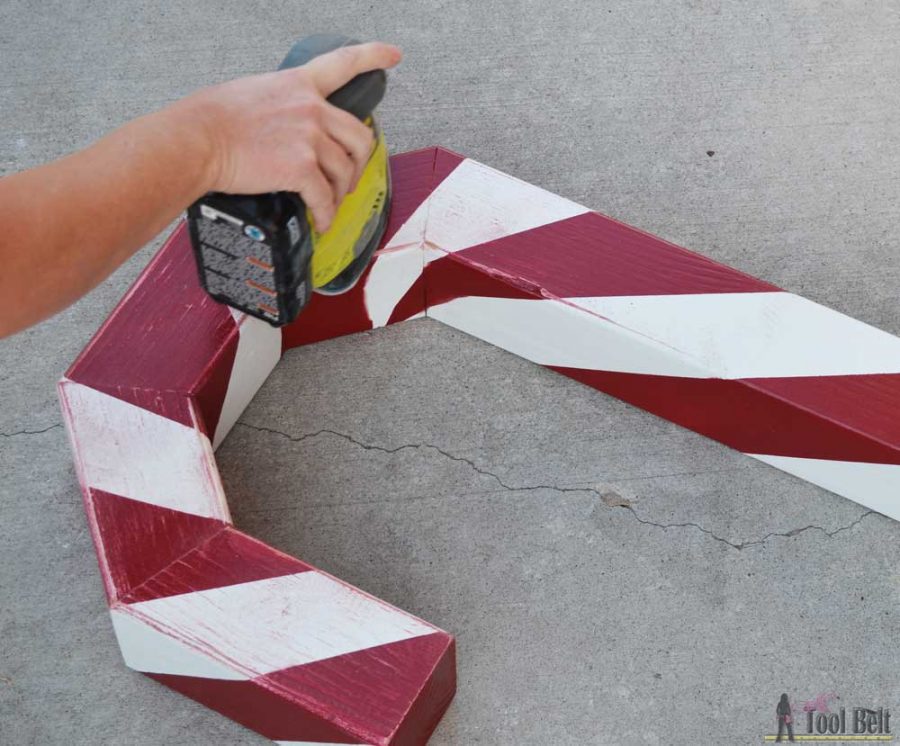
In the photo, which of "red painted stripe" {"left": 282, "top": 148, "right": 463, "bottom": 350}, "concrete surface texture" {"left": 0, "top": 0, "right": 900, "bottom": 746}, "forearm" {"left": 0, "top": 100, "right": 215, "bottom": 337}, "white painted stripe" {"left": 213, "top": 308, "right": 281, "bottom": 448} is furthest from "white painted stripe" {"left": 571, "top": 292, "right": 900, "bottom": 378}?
"forearm" {"left": 0, "top": 100, "right": 215, "bottom": 337}

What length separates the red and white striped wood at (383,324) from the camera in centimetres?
161

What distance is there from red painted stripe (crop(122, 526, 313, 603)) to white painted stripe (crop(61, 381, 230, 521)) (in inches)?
1.9

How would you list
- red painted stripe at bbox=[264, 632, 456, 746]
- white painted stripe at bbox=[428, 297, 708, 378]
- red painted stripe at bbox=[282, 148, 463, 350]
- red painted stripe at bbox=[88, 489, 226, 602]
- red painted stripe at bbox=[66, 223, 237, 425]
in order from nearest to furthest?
red painted stripe at bbox=[264, 632, 456, 746] < red painted stripe at bbox=[88, 489, 226, 602] < red painted stripe at bbox=[66, 223, 237, 425] < white painted stripe at bbox=[428, 297, 708, 378] < red painted stripe at bbox=[282, 148, 463, 350]

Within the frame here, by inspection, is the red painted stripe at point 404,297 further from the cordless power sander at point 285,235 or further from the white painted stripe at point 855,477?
the white painted stripe at point 855,477

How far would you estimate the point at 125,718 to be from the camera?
5.81 feet

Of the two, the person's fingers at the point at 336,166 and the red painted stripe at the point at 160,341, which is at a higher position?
the person's fingers at the point at 336,166

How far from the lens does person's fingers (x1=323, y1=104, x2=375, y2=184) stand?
1458 millimetres

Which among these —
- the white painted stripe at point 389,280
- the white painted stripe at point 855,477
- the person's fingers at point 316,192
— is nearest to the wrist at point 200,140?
the person's fingers at point 316,192

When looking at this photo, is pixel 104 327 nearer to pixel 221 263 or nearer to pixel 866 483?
pixel 221 263

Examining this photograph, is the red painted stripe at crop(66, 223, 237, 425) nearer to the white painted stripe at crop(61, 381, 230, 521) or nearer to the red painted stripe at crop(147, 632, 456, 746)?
the white painted stripe at crop(61, 381, 230, 521)

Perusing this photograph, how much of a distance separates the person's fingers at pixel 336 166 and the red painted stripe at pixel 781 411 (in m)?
0.70

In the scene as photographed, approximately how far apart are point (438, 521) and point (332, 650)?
1.35ft

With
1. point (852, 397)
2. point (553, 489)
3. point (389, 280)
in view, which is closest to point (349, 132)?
point (389, 280)

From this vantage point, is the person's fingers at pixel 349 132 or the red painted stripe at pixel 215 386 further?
the red painted stripe at pixel 215 386
